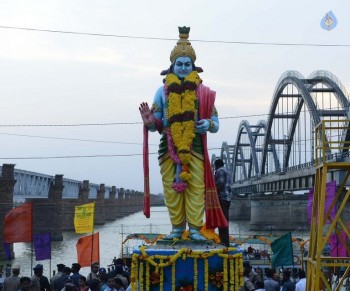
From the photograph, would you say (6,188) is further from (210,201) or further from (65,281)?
(210,201)

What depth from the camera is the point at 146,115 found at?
937 centimetres

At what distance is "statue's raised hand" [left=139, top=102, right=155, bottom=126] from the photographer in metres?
9.36

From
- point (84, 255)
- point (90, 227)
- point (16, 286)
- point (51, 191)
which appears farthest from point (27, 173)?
point (16, 286)

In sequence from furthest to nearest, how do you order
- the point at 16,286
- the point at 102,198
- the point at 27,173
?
the point at 102,198 → the point at 27,173 → the point at 16,286

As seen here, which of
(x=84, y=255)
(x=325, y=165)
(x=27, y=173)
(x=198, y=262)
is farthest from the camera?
(x=27, y=173)

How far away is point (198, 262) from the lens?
27.9ft

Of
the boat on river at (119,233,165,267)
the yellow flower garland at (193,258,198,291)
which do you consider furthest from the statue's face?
the boat on river at (119,233,165,267)

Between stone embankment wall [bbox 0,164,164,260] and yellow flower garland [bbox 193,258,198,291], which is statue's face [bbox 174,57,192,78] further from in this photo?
stone embankment wall [bbox 0,164,164,260]

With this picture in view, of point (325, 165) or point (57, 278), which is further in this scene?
point (57, 278)

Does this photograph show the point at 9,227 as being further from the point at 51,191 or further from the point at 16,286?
the point at 51,191

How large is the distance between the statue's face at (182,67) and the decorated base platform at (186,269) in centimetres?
280

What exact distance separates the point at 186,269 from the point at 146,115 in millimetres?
2460

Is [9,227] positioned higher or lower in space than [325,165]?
lower

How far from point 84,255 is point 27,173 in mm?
38969
